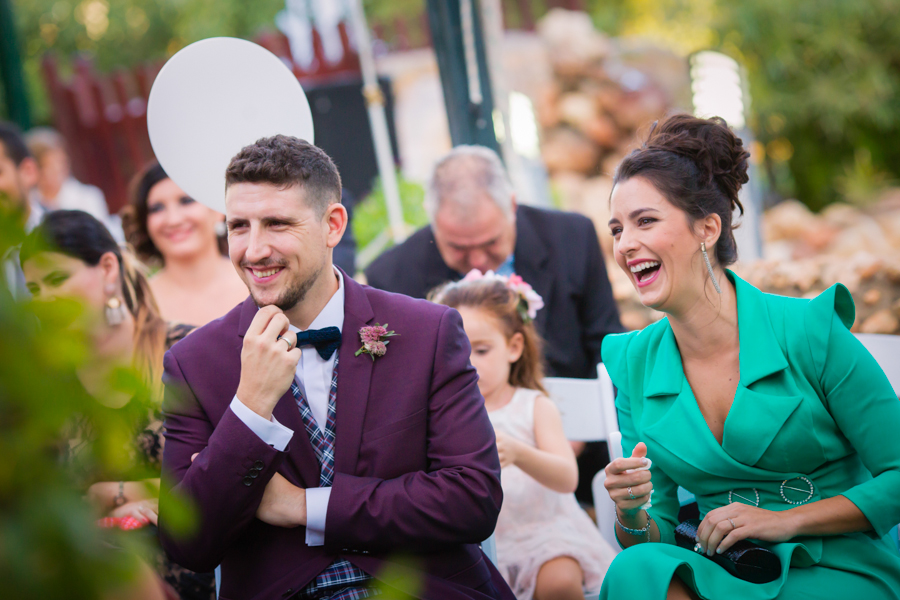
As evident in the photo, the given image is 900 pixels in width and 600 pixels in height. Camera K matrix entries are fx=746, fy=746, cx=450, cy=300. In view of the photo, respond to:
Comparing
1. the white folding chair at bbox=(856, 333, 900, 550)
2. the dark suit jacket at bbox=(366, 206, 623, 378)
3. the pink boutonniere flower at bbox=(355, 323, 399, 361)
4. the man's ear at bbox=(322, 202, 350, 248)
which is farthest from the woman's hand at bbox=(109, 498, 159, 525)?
the white folding chair at bbox=(856, 333, 900, 550)

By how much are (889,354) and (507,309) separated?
4.66ft

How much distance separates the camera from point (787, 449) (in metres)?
2.03

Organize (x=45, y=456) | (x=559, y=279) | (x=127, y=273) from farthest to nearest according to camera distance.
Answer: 1. (x=559, y=279)
2. (x=127, y=273)
3. (x=45, y=456)

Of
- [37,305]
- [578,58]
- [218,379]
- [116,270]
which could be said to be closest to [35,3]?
[578,58]

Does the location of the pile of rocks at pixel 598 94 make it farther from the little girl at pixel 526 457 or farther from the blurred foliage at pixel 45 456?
the blurred foliage at pixel 45 456

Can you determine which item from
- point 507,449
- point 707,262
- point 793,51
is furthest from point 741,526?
point 793,51

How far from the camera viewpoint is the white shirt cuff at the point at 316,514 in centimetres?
194

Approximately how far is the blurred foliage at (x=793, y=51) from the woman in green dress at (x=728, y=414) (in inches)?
444

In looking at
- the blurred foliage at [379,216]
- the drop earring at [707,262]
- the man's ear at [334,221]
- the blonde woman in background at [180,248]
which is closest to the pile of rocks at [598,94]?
the blurred foliage at [379,216]

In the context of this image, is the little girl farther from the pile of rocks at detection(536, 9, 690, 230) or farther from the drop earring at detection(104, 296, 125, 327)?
the pile of rocks at detection(536, 9, 690, 230)

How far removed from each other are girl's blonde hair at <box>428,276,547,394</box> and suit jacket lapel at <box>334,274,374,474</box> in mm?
999

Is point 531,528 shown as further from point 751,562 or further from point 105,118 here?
point 105,118

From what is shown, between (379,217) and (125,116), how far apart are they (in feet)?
19.0

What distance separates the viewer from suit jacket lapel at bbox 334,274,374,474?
80.9 inches
